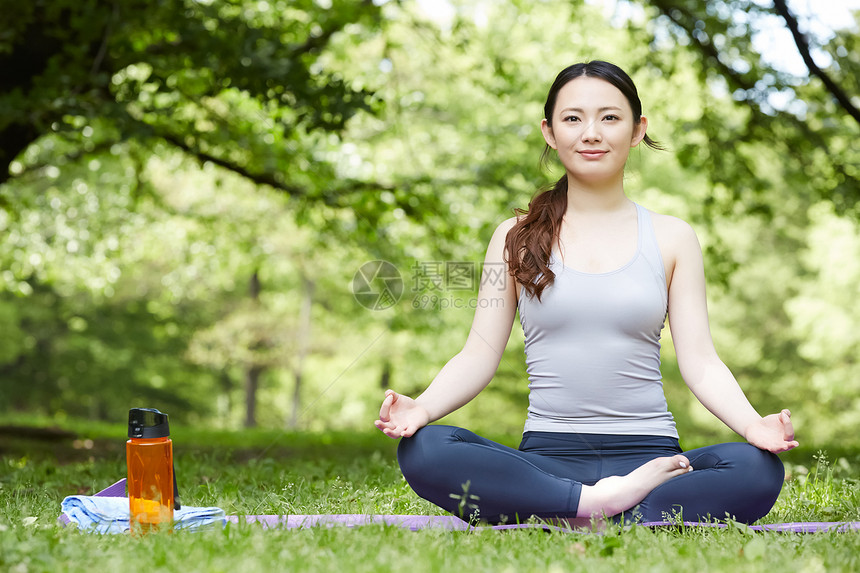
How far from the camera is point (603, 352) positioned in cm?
265

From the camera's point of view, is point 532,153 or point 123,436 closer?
point 123,436

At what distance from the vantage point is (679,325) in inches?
108

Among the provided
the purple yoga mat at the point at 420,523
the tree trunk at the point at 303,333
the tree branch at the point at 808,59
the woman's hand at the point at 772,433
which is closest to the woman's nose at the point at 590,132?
the woman's hand at the point at 772,433

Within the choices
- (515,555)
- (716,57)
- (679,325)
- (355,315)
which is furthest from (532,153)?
(515,555)

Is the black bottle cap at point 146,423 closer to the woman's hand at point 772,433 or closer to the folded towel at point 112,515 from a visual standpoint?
the folded towel at point 112,515

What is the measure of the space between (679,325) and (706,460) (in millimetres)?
465

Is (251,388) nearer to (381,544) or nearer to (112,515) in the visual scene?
(112,515)

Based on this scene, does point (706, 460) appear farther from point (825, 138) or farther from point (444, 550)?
point (825, 138)

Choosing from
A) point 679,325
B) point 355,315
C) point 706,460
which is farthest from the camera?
point 355,315

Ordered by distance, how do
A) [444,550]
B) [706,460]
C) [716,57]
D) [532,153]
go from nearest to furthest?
[444,550] < [706,460] < [716,57] < [532,153]

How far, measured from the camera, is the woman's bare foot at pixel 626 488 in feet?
7.93

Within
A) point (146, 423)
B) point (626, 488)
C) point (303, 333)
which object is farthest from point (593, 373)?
point (303, 333)

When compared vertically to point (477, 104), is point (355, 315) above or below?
below

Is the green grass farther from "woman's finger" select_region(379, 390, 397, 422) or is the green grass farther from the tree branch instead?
the tree branch
